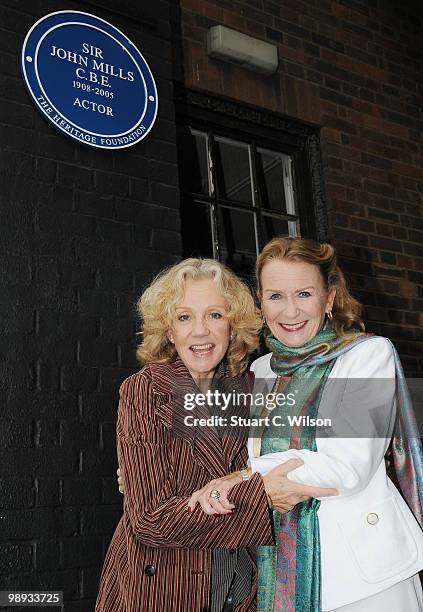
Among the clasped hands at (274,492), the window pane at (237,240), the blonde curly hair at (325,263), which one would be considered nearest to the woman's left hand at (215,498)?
the clasped hands at (274,492)

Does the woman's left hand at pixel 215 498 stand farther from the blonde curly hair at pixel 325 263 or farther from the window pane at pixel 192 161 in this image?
the window pane at pixel 192 161

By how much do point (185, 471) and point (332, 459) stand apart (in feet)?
1.43

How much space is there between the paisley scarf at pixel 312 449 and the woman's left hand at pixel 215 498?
0.65 ft

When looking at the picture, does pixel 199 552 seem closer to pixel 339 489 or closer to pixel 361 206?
pixel 339 489

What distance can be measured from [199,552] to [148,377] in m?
0.53

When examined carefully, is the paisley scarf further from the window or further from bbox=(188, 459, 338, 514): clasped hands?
the window

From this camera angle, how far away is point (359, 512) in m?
1.87

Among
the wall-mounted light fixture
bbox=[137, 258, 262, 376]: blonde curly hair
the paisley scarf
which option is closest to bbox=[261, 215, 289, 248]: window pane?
the wall-mounted light fixture

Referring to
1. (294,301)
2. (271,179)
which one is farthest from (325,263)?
(271,179)

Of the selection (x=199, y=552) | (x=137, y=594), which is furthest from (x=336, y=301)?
(x=137, y=594)

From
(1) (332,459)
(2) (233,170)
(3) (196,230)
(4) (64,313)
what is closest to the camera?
(1) (332,459)

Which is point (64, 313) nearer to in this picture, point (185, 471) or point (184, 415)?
point (184, 415)

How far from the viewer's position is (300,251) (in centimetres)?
221

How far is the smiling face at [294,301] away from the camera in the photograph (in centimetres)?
217
